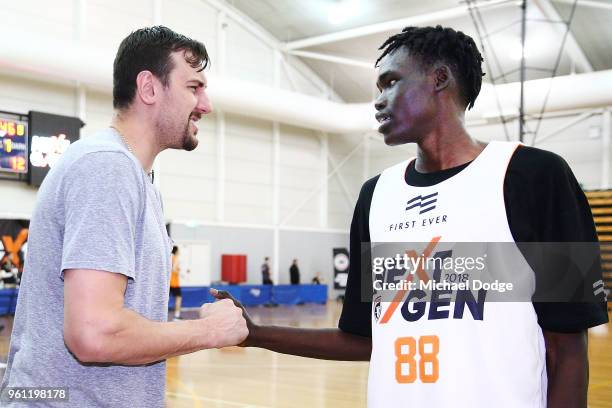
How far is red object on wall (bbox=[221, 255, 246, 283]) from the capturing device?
1923cm

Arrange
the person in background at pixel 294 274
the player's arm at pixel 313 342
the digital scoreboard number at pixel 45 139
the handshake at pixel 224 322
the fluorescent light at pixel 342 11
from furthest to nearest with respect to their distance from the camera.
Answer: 1. the person in background at pixel 294 274
2. the fluorescent light at pixel 342 11
3. the digital scoreboard number at pixel 45 139
4. the player's arm at pixel 313 342
5. the handshake at pixel 224 322

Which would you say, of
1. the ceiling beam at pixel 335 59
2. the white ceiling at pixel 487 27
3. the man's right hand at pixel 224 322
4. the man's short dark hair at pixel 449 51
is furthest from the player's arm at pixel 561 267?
the ceiling beam at pixel 335 59

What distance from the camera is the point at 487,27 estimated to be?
17281 millimetres

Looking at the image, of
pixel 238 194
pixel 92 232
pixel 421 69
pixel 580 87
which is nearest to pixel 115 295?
pixel 92 232

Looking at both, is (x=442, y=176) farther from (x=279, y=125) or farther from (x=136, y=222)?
(x=279, y=125)

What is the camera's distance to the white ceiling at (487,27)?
16.1 m

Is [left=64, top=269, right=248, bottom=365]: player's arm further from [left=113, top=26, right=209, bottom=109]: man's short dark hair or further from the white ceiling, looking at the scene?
the white ceiling

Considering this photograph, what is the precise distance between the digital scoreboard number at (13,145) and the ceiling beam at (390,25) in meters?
8.88

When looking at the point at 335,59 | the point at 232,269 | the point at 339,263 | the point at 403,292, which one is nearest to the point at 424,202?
the point at 403,292

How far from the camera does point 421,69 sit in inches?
73.3

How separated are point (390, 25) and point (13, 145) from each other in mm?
10170

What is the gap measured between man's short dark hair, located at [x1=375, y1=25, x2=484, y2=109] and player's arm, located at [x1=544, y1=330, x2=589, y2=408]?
756 millimetres

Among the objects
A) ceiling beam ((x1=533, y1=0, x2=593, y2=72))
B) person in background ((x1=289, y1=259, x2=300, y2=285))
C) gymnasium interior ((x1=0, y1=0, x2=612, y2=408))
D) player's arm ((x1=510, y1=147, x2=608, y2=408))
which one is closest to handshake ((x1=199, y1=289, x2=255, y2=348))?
player's arm ((x1=510, y1=147, x2=608, y2=408))

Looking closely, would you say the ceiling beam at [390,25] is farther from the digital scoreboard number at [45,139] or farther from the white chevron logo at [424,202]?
the white chevron logo at [424,202]
